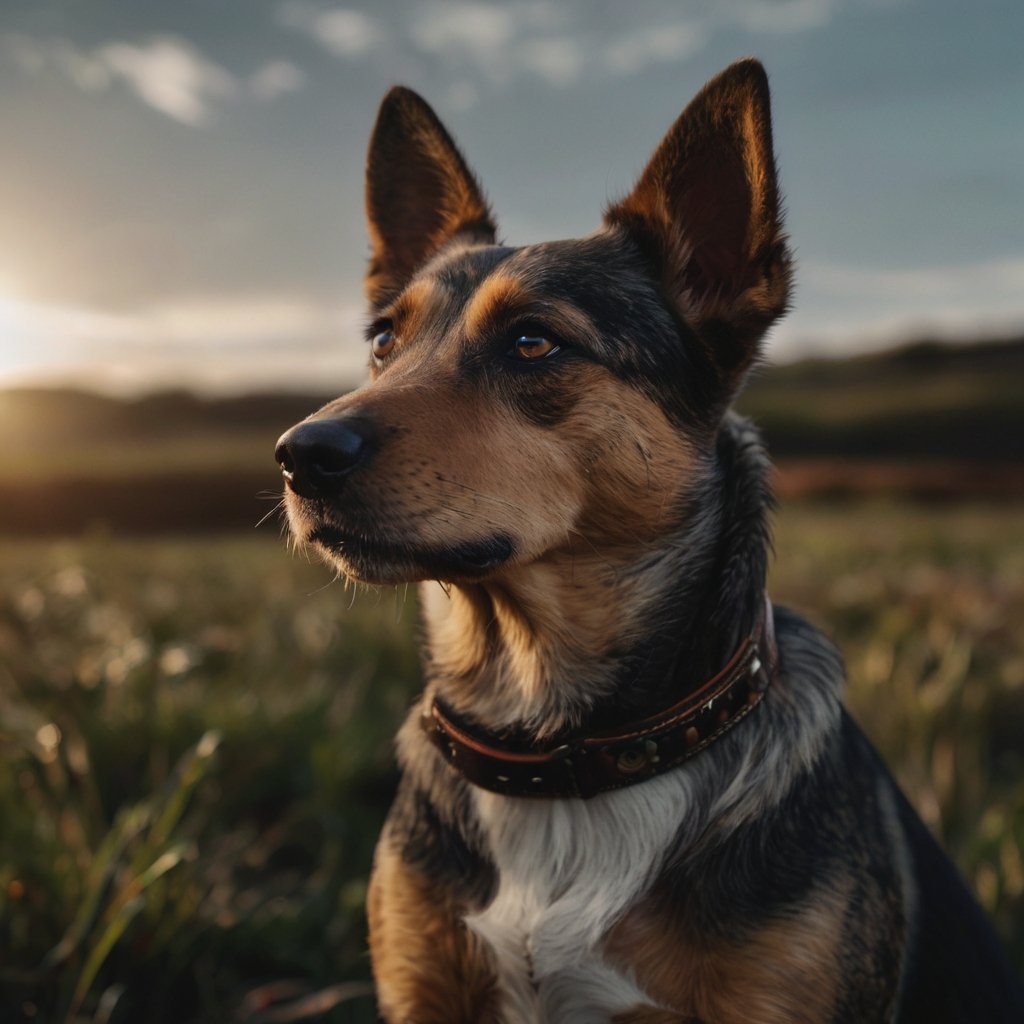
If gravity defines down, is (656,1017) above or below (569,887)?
below

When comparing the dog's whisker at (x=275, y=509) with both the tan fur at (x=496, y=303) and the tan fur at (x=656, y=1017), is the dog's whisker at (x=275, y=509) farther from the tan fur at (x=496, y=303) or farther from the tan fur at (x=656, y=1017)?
the tan fur at (x=656, y=1017)

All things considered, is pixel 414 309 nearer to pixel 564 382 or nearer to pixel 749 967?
pixel 564 382

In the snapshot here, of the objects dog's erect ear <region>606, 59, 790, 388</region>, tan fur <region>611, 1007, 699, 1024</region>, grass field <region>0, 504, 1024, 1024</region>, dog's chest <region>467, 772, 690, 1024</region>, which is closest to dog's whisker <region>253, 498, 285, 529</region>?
grass field <region>0, 504, 1024, 1024</region>

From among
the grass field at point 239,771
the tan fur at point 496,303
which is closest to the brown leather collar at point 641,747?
the grass field at point 239,771

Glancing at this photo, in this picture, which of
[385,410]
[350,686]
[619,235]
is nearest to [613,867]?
[385,410]

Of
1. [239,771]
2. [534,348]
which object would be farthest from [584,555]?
[239,771]

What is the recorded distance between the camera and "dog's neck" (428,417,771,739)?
8.50 feet

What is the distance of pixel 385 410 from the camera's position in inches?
94.7

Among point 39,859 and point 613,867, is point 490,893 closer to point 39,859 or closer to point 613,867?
point 613,867

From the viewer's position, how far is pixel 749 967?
2.22m

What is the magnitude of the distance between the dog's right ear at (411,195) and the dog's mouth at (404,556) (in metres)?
1.43

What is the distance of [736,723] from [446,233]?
2161 millimetres

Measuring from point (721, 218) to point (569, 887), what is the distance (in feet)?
6.42

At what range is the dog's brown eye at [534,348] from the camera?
2727mm
